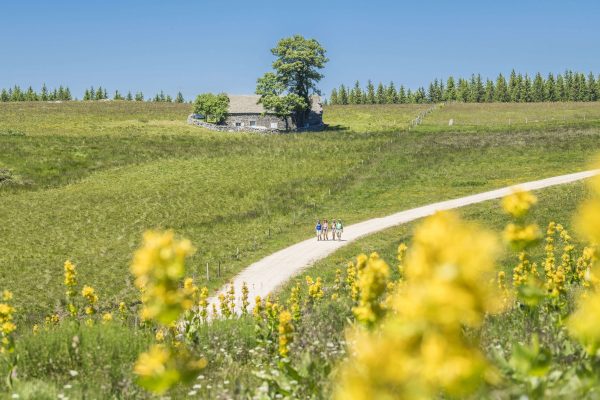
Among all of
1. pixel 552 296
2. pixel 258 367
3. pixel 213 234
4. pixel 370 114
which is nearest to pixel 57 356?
pixel 258 367

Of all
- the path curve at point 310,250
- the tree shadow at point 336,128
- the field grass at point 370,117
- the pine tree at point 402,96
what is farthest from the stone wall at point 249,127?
the pine tree at point 402,96

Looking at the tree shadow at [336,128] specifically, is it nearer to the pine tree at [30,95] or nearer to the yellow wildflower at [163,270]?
the yellow wildflower at [163,270]

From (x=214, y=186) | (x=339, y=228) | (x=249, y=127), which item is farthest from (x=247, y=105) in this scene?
(x=339, y=228)

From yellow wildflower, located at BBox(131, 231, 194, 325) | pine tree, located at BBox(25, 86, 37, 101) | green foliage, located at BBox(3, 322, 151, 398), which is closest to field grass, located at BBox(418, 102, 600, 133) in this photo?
green foliage, located at BBox(3, 322, 151, 398)

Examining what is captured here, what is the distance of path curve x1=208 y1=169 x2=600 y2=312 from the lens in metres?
25.5

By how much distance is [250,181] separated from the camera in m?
50.0

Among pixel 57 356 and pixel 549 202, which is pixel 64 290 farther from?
pixel 549 202

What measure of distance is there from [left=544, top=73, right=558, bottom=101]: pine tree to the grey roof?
82.5 m

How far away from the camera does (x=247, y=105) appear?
10062 centimetres

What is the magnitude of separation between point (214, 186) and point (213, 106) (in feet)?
172

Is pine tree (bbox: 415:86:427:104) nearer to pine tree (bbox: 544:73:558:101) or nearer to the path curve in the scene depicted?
pine tree (bbox: 544:73:558:101)

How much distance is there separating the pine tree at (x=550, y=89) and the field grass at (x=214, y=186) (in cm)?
10298

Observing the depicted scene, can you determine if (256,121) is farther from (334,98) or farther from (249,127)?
(334,98)

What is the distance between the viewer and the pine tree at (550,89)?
157650 millimetres
